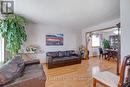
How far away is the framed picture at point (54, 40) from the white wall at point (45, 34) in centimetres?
17

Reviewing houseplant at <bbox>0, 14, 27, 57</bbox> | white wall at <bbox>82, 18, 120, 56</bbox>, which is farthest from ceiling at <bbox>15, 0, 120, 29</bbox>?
houseplant at <bbox>0, 14, 27, 57</bbox>

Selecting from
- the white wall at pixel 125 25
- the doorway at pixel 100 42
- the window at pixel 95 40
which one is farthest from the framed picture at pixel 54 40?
the white wall at pixel 125 25

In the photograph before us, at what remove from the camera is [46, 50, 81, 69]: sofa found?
15.9 feet

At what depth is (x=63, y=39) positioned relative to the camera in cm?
631

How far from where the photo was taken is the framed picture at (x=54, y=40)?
19.2 feet

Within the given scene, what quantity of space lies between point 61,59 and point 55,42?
128 centimetres

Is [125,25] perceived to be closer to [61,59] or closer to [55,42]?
[61,59]

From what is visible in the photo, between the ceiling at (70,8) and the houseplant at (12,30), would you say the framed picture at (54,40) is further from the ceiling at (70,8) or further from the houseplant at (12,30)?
the houseplant at (12,30)

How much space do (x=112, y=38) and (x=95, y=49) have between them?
5.70 ft

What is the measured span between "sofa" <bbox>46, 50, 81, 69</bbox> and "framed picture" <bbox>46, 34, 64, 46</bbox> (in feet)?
2.11

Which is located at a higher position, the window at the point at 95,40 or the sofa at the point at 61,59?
the window at the point at 95,40

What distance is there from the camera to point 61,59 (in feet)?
16.8

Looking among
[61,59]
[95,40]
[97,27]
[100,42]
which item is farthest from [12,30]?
[100,42]

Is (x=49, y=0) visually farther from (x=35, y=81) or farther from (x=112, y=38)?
(x=112, y=38)
